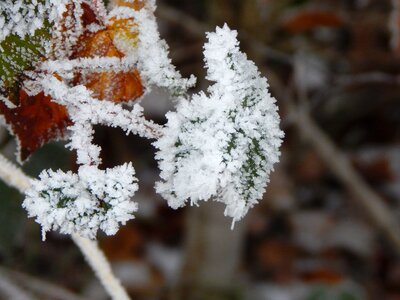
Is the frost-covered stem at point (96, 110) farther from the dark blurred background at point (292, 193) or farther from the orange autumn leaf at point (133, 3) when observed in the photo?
the dark blurred background at point (292, 193)

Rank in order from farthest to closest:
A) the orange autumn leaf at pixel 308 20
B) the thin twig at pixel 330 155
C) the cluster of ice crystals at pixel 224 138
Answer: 1. the orange autumn leaf at pixel 308 20
2. the thin twig at pixel 330 155
3. the cluster of ice crystals at pixel 224 138

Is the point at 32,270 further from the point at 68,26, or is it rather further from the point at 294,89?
the point at 68,26

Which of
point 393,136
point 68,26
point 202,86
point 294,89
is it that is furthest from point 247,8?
point 393,136

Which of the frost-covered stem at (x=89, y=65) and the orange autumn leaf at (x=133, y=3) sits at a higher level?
the orange autumn leaf at (x=133, y=3)

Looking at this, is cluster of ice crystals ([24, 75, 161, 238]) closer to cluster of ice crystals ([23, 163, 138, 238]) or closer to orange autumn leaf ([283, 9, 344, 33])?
cluster of ice crystals ([23, 163, 138, 238])

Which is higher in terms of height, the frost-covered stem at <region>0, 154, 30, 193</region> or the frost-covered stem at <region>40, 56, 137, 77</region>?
the frost-covered stem at <region>40, 56, 137, 77</region>

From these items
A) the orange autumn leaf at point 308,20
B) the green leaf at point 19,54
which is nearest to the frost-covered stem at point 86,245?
the green leaf at point 19,54

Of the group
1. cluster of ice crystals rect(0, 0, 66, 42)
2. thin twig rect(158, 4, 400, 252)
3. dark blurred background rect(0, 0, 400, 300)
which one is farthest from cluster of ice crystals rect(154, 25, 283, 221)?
thin twig rect(158, 4, 400, 252)
